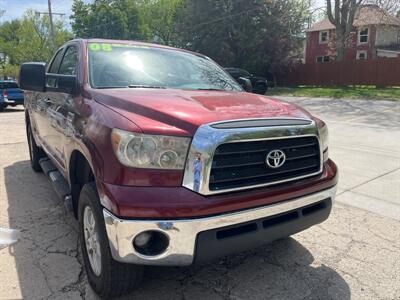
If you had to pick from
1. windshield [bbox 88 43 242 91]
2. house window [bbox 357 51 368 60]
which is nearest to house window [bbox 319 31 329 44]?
house window [bbox 357 51 368 60]

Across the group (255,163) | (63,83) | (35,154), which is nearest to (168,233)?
(255,163)

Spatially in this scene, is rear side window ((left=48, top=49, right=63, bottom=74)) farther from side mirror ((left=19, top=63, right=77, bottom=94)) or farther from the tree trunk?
the tree trunk

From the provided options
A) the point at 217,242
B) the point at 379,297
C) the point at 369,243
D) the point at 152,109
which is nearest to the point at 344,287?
the point at 379,297

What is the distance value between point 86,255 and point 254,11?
28676 mm

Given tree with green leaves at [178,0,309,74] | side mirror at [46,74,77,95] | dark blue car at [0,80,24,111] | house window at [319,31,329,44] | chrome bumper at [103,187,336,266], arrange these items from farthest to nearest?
house window at [319,31,329,44]
tree with green leaves at [178,0,309,74]
dark blue car at [0,80,24,111]
side mirror at [46,74,77,95]
chrome bumper at [103,187,336,266]

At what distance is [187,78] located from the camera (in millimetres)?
3871

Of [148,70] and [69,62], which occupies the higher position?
[69,62]

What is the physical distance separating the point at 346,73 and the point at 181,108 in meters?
27.1

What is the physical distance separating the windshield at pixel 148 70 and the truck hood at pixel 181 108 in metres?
0.29

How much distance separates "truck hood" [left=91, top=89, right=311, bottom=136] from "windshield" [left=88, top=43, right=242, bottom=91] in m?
0.29

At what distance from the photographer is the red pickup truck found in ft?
7.61

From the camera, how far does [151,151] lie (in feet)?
7.74

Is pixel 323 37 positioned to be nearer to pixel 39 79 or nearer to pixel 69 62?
pixel 69 62

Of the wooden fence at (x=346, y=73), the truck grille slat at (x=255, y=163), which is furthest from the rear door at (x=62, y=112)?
the wooden fence at (x=346, y=73)
